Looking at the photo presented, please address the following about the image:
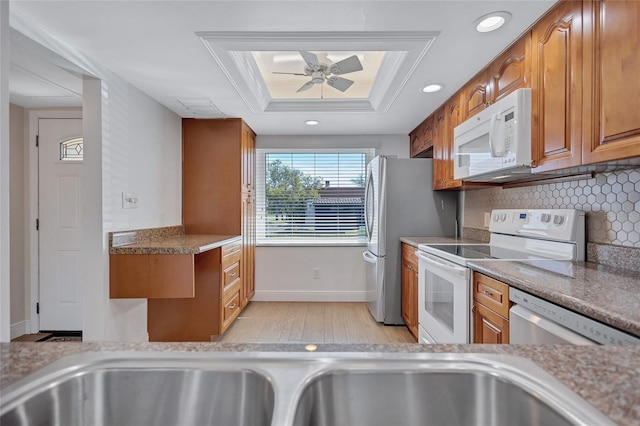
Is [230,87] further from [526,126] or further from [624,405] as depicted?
[624,405]

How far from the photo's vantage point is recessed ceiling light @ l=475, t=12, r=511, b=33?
5.13 ft

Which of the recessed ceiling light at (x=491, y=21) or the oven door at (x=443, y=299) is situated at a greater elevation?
the recessed ceiling light at (x=491, y=21)

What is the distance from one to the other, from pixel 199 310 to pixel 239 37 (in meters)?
2.20

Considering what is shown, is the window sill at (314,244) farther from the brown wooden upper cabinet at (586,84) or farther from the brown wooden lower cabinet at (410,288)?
the brown wooden upper cabinet at (586,84)

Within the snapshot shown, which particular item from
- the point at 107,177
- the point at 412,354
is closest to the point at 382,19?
the point at 412,354

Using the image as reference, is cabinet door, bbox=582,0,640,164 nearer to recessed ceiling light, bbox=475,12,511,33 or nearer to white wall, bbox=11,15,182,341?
recessed ceiling light, bbox=475,12,511,33

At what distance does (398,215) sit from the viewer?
10.4 feet

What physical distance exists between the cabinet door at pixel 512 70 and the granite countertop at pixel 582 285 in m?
1.01

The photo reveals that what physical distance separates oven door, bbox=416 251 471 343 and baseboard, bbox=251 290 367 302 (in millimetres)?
1494

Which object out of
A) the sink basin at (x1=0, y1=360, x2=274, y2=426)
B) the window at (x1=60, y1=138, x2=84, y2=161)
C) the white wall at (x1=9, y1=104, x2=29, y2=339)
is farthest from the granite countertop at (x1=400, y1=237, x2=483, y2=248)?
the white wall at (x1=9, y1=104, x2=29, y2=339)

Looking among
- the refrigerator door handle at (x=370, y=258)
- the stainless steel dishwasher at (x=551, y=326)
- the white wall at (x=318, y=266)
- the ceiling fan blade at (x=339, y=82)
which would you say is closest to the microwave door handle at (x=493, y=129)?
the stainless steel dishwasher at (x=551, y=326)

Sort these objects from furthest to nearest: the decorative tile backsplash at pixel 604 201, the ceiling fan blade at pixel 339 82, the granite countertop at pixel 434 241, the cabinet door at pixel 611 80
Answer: the granite countertop at pixel 434 241, the ceiling fan blade at pixel 339 82, the decorative tile backsplash at pixel 604 201, the cabinet door at pixel 611 80

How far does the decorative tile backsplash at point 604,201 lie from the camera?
1.50 m

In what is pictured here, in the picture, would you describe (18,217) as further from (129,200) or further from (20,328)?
(129,200)
